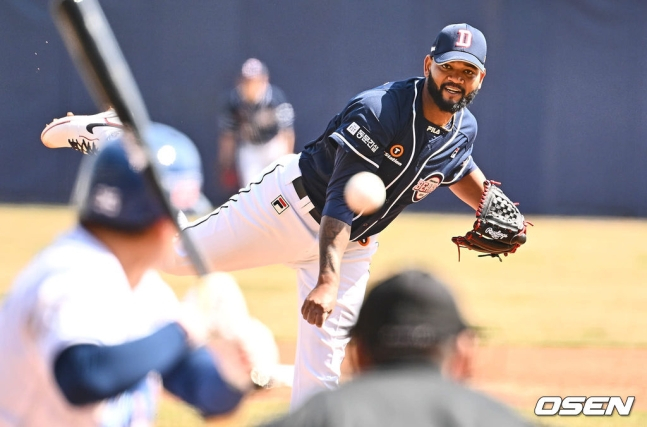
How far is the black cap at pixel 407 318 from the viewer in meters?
1.91

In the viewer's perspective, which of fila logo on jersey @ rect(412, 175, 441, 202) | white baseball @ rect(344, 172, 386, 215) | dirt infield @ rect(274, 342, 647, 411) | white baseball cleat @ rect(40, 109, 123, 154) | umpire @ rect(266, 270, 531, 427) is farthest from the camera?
dirt infield @ rect(274, 342, 647, 411)

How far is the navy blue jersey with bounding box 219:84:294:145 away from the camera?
1403 cm

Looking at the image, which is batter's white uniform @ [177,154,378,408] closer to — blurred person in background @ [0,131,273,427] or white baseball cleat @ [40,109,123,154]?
white baseball cleat @ [40,109,123,154]

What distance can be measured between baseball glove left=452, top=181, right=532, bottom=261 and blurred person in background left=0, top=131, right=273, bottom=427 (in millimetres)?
2815

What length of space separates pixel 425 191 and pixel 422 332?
296cm

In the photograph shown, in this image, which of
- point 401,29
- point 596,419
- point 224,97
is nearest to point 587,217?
point 401,29

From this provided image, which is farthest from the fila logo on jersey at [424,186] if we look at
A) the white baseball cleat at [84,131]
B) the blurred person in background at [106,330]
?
the blurred person in background at [106,330]

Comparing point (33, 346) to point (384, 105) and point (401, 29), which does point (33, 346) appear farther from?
point (401, 29)

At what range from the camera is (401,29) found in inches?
622

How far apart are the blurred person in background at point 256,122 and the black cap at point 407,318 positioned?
11.9 m

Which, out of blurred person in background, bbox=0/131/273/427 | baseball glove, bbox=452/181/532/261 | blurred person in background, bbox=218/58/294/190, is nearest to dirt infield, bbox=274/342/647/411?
baseball glove, bbox=452/181/532/261

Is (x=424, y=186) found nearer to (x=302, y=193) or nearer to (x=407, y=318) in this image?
(x=302, y=193)

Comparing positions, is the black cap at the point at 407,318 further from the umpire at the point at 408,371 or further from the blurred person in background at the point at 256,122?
the blurred person in background at the point at 256,122

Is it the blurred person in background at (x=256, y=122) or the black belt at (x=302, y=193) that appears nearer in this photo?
the black belt at (x=302, y=193)
